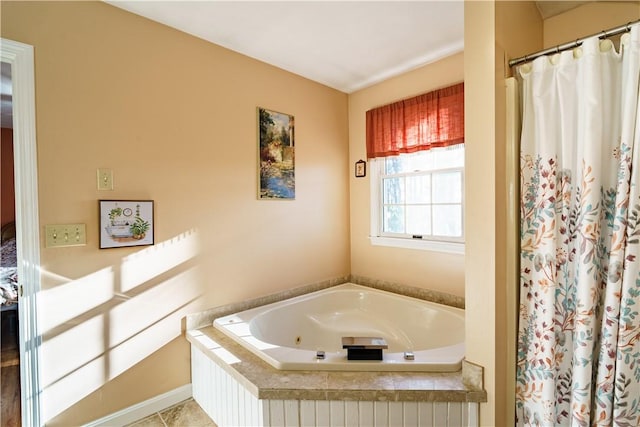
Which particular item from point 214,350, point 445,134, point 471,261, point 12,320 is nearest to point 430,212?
point 445,134

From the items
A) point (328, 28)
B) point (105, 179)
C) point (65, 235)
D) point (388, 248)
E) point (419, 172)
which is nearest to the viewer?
point (65, 235)

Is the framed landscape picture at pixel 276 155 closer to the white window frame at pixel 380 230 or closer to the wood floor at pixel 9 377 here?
the white window frame at pixel 380 230

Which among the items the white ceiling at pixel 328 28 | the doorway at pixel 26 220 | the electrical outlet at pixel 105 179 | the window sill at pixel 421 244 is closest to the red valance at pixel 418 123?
the white ceiling at pixel 328 28

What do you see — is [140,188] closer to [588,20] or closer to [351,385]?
[351,385]

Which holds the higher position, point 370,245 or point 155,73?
point 155,73

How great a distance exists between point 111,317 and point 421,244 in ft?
7.00

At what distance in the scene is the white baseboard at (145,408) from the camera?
1.67 m

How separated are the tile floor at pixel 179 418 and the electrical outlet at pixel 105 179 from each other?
1326mm

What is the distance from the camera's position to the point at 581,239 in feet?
3.78

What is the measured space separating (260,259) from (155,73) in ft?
4.58

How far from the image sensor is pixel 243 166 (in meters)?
2.25

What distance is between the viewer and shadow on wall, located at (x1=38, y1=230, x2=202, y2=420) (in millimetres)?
1535

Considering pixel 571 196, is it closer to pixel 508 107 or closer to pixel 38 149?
pixel 508 107

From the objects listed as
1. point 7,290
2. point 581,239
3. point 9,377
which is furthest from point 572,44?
point 7,290
